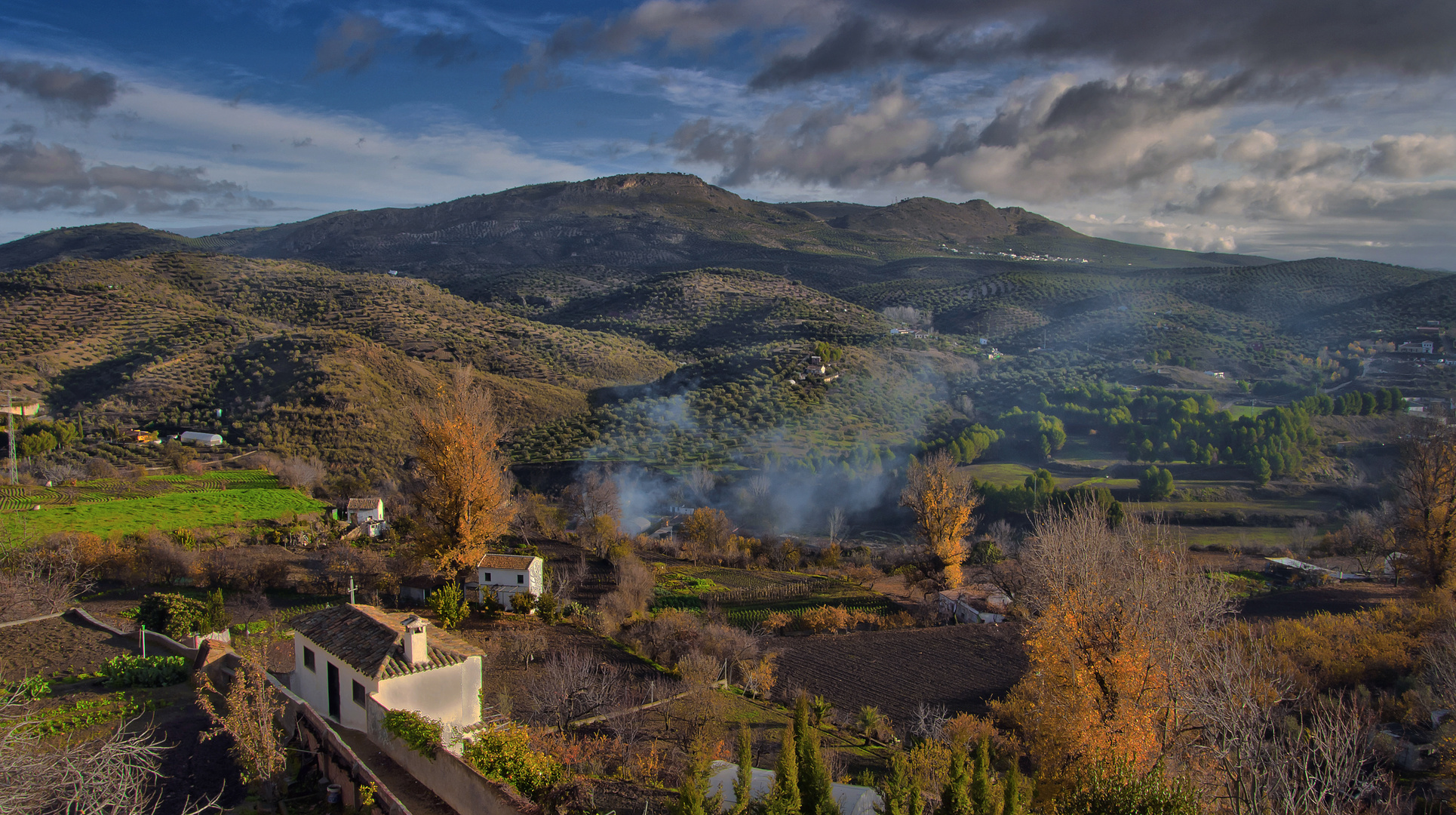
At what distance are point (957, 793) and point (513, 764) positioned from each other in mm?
5083

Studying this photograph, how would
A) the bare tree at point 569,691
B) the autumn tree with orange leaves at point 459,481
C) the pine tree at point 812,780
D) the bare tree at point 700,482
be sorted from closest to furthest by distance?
the pine tree at point 812,780, the bare tree at point 569,691, the autumn tree with orange leaves at point 459,481, the bare tree at point 700,482

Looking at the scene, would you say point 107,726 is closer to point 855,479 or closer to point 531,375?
point 855,479

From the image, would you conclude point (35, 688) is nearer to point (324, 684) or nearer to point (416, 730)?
point (324, 684)

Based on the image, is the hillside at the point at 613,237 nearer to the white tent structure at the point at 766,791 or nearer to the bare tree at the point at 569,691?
the bare tree at the point at 569,691

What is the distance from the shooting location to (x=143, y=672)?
12227 mm

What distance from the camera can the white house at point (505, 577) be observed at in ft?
70.9

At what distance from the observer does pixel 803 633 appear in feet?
78.1

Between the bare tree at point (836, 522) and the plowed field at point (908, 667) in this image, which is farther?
the bare tree at point (836, 522)

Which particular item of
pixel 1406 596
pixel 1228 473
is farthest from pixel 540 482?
pixel 1228 473

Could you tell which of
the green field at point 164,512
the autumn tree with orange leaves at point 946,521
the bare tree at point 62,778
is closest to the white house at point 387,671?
the bare tree at point 62,778

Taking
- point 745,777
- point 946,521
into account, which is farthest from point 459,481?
point 946,521

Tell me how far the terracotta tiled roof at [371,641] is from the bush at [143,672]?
188 centimetres

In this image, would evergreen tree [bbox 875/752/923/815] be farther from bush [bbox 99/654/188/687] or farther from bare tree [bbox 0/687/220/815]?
bush [bbox 99/654/188/687]

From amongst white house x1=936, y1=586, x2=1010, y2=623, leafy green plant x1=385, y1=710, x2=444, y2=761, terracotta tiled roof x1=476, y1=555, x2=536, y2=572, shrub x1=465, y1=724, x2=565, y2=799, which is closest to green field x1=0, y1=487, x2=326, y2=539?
terracotta tiled roof x1=476, y1=555, x2=536, y2=572
